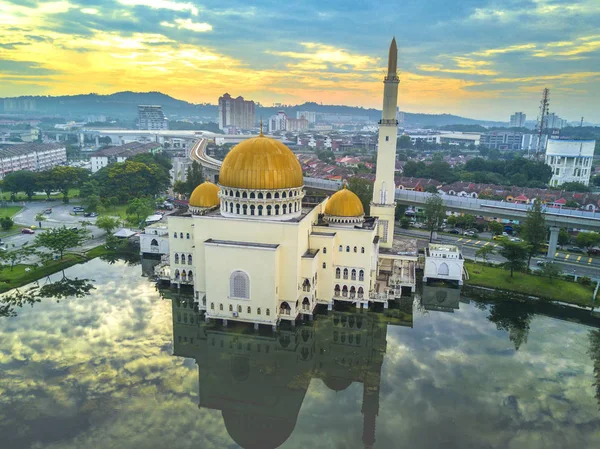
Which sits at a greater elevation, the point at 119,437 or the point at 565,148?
the point at 565,148

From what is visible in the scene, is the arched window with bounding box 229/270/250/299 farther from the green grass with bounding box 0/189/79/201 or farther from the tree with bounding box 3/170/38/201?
the tree with bounding box 3/170/38/201

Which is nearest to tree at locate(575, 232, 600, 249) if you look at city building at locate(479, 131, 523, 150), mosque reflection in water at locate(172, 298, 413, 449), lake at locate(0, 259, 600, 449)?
lake at locate(0, 259, 600, 449)

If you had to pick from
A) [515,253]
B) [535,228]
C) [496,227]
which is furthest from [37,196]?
[535,228]

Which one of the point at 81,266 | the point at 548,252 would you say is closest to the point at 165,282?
the point at 81,266

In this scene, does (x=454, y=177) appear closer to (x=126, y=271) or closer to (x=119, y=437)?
(x=126, y=271)

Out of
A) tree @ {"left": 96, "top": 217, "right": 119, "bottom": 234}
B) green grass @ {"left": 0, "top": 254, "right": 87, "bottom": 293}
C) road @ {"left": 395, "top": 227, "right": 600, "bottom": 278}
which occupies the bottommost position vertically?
green grass @ {"left": 0, "top": 254, "right": 87, "bottom": 293}

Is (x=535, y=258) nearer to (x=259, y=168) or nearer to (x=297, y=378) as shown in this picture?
(x=259, y=168)
